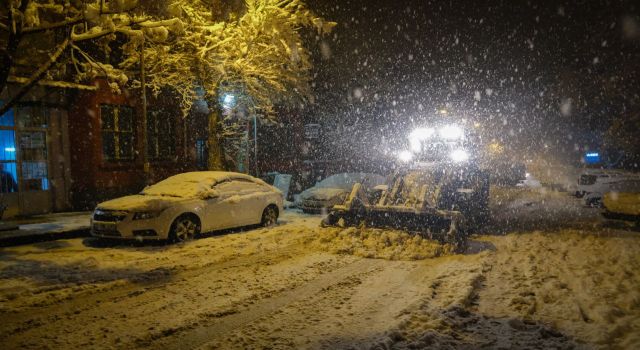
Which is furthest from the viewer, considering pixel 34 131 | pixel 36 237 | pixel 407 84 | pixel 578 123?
pixel 578 123

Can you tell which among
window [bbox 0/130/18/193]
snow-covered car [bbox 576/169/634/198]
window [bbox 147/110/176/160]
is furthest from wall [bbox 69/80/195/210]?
snow-covered car [bbox 576/169/634/198]

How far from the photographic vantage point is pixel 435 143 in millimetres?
14117

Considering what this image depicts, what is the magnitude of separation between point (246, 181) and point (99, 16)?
20.0 feet

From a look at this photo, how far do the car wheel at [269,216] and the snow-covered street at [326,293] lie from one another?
1.89 meters

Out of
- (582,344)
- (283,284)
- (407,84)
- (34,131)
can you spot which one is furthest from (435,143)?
(407,84)

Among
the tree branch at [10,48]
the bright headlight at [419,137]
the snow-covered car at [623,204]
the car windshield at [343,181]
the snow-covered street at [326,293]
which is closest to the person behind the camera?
the snow-covered street at [326,293]

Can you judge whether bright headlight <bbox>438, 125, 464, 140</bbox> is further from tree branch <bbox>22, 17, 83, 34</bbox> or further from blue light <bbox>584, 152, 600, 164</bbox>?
blue light <bbox>584, 152, 600, 164</bbox>

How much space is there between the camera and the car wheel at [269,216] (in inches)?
463

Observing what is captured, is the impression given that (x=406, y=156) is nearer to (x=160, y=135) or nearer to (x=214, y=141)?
(x=214, y=141)

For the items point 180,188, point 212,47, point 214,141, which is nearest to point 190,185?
point 180,188

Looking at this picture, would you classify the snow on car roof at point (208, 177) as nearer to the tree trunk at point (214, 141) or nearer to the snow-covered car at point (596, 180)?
the tree trunk at point (214, 141)

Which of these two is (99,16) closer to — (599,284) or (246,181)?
(246,181)

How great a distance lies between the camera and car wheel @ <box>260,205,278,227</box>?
Answer: 11.8 metres

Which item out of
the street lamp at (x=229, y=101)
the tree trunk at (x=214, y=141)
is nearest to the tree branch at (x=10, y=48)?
the tree trunk at (x=214, y=141)
